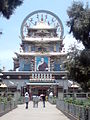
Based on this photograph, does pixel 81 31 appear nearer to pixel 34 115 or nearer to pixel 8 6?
pixel 8 6

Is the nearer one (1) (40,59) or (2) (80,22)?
(2) (80,22)

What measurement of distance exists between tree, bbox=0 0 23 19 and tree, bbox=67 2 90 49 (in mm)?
5055

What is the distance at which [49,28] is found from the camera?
90.9 meters

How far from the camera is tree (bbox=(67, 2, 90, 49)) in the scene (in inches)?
690

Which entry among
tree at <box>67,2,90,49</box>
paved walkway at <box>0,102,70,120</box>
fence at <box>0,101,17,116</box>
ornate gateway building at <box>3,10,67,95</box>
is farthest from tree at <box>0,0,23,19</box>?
ornate gateway building at <box>3,10,67,95</box>

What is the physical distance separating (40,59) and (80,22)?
68.0 meters

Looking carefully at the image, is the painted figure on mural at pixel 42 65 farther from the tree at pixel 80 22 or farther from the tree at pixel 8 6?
the tree at pixel 8 6

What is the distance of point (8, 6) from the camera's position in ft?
42.6

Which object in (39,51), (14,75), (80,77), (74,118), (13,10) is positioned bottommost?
(74,118)

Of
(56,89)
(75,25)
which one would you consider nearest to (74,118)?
(75,25)

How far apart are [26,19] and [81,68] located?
7255 centimetres

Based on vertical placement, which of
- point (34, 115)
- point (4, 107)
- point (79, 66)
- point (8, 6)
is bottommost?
point (34, 115)

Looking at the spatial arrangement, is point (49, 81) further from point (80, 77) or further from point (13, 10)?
point (13, 10)

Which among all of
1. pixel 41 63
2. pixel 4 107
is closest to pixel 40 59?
pixel 41 63
